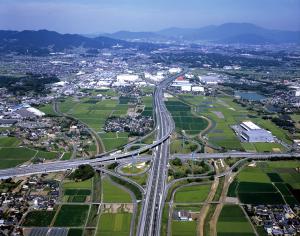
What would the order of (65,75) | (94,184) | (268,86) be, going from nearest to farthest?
1. (94,184)
2. (268,86)
3. (65,75)

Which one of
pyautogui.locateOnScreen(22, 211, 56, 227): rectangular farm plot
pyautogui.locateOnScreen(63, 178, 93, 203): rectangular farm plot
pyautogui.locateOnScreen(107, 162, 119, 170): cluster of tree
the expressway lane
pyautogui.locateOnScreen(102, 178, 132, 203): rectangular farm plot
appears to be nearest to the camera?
the expressway lane

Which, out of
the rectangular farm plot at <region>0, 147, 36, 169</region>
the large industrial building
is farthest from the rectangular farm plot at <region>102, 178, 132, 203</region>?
the large industrial building

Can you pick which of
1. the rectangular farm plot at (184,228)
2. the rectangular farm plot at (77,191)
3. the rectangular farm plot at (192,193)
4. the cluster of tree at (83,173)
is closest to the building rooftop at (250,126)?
the rectangular farm plot at (192,193)

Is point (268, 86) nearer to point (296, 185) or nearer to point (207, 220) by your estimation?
point (296, 185)

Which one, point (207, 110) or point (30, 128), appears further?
point (207, 110)

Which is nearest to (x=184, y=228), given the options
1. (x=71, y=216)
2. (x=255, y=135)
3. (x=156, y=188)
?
(x=156, y=188)

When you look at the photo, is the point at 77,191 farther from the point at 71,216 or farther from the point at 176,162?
the point at 176,162

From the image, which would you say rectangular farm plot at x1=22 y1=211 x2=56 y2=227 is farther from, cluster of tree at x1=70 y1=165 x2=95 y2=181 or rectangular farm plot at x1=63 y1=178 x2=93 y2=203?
cluster of tree at x1=70 y1=165 x2=95 y2=181

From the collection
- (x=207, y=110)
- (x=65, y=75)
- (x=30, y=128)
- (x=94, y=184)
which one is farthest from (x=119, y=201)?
(x=65, y=75)
